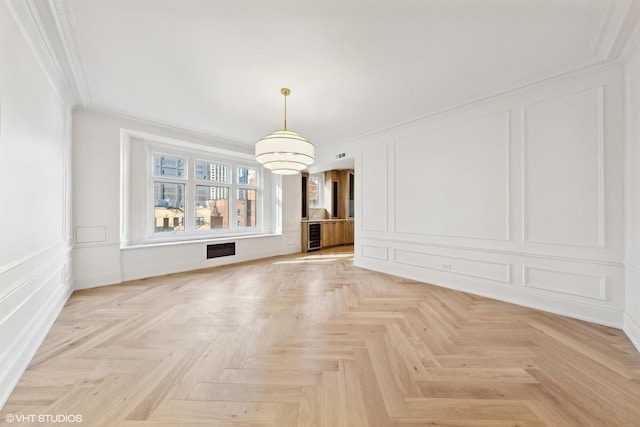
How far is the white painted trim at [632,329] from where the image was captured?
86.0 inches

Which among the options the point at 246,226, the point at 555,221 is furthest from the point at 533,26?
the point at 246,226

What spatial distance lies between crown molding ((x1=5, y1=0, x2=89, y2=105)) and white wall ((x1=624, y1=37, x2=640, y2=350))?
16.0ft

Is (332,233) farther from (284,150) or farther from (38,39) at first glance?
(38,39)

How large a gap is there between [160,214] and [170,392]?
4.38m

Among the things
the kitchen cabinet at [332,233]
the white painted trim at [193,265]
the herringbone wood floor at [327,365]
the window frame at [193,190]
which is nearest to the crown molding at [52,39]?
the window frame at [193,190]

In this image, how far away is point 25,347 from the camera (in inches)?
75.0

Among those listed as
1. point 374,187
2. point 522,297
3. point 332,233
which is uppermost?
point 374,187

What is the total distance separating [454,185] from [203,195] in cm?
511

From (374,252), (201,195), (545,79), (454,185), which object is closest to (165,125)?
(201,195)

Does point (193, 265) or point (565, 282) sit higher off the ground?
point (565, 282)

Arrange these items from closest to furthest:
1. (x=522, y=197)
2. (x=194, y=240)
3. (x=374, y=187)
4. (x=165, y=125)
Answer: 1. (x=522, y=197)
2. (x=165, y=125)
3. (x=374, y=187)
4. (x=194, y=240)

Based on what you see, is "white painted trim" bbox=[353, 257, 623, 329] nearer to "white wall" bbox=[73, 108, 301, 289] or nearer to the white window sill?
the white window sill

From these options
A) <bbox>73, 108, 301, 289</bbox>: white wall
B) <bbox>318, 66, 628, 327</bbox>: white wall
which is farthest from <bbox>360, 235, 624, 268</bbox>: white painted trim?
<bbox>73, 108, 301, 289</bbox>: white wall

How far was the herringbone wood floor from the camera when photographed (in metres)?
1.46
